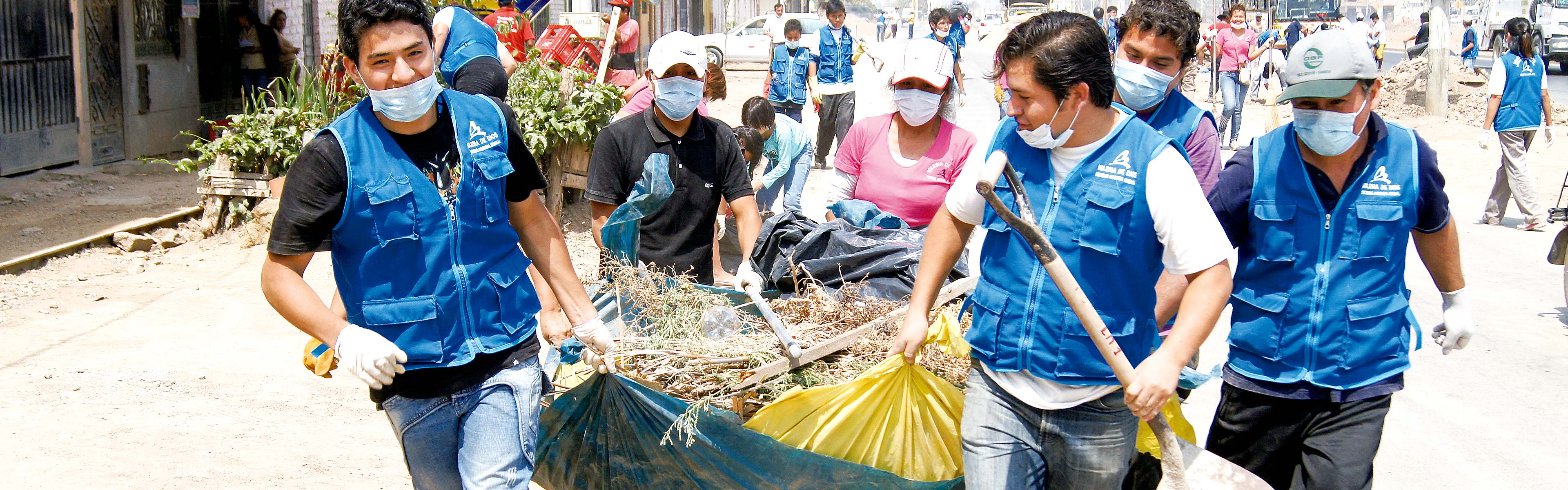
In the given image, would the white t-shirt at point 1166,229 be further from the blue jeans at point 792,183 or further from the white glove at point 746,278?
the blue jeans at point 792,183

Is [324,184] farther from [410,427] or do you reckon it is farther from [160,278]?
[160,278]

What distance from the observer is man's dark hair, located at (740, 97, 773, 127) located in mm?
6309

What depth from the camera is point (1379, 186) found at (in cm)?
248

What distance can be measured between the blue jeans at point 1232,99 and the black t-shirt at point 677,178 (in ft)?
30.1

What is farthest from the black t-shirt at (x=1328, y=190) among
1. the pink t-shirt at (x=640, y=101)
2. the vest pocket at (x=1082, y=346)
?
the pink t-shirt at (x=640, y=101)

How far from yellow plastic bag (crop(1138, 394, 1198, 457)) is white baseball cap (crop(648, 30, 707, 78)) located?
1.98 m

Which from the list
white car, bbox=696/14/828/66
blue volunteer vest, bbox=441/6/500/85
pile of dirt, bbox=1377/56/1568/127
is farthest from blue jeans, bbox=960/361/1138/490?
white car, bbox=696/14/828/66

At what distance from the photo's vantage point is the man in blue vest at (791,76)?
10.2 m

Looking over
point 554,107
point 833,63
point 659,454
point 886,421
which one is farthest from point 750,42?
point 886,421

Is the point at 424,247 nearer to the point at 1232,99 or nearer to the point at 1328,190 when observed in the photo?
the point at 1328,190

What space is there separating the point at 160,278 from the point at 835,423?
5148 millimetres

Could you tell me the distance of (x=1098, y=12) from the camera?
2944cm

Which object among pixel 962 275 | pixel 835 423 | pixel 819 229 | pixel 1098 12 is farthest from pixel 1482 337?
pixel 1098 12

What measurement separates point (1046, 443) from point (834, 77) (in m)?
8.38
